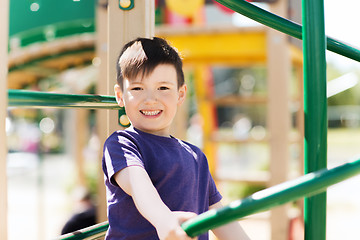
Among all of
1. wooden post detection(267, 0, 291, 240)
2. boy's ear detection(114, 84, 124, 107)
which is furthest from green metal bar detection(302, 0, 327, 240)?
wooden post detection(267, 0, 291, 240)

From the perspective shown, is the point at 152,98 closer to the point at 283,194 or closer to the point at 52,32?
the point at 283,194

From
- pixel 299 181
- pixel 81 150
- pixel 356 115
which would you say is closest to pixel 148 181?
pixel 299 181

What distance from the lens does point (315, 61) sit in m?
0.78

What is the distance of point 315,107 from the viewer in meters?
0.77

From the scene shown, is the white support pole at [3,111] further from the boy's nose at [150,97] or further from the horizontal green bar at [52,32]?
the horizontal green bar at [52,32]

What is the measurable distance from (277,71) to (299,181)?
7.77 feet

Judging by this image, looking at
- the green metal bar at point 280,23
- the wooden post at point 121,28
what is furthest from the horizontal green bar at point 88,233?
the green metal bar at point 280,23

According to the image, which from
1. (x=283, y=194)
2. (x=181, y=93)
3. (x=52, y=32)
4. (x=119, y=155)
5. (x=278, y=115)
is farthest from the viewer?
(x=52, y=32)

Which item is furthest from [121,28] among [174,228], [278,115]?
[278,115]

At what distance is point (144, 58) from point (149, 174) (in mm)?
263

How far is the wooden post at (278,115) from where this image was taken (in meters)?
2.89

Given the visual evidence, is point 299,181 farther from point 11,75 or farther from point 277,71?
point 11,75

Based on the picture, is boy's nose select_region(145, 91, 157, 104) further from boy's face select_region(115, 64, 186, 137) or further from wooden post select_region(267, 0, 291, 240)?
wooden post select_region(267, 0, 291, 240)

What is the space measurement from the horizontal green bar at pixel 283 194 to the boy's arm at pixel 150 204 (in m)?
0.07
